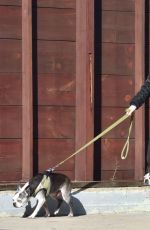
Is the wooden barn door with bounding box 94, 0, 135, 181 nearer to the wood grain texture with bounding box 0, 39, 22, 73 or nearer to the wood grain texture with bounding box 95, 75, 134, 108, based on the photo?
the wood grain texture with bounding box 95, 75, 134, 108

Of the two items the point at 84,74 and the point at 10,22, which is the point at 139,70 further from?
the point at 10,22

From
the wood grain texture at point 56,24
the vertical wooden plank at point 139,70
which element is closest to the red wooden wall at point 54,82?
the wood grain texture at point 56,24

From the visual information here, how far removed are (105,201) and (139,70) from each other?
1933 mm

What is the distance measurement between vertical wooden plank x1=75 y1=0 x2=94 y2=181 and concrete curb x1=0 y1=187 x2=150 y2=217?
2.75 feet

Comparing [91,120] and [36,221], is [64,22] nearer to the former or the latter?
[91,120]

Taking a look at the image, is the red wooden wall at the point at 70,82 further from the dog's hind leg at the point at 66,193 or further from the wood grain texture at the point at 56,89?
the dog's hind leg at the point at 66,193

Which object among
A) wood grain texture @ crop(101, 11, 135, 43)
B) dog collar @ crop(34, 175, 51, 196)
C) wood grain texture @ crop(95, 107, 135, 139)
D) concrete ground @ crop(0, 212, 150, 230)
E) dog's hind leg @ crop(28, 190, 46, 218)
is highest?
wood grain texture @ crop(101, 11, 135, 43)

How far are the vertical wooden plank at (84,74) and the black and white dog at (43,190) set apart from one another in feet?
4.08

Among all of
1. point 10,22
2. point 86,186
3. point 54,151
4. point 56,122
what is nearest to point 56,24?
point 10,22

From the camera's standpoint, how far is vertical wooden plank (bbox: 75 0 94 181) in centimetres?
855

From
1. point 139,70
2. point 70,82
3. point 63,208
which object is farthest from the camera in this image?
point 139,70

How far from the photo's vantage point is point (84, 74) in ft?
28.1

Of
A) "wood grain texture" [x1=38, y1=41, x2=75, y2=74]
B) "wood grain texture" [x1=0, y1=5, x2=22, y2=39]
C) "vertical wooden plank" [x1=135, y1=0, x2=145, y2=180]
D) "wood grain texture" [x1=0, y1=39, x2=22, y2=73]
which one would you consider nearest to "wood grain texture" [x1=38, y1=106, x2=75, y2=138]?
"wood grain texture" [x1=38, y1=41, x2=75, y2=74]

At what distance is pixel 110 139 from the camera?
348 inches
